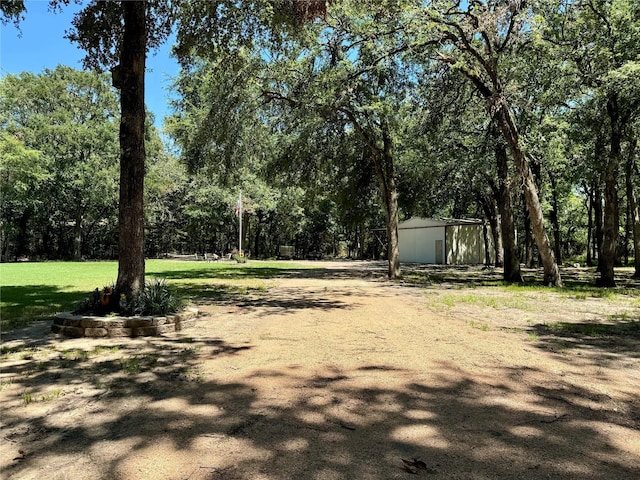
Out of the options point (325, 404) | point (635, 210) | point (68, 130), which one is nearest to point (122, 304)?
point (325, 404)

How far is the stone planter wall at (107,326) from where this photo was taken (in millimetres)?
6105

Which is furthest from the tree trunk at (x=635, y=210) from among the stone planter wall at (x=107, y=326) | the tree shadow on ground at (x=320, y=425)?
the stone planter wall at (x=107, y=326)

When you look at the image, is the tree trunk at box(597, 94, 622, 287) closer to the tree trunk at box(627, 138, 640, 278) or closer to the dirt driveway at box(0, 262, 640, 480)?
the tree trunk at box(627, 138, 640, 278)

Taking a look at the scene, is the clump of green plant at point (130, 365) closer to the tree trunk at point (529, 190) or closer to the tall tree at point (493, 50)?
the tall tree at point (493, 50)

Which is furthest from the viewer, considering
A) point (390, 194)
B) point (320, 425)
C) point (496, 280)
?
point (390, 194)

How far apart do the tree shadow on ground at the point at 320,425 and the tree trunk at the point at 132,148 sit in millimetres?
2826

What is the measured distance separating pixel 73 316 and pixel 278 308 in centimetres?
374

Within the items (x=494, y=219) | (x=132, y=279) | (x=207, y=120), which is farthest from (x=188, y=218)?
(x=132, y=279)

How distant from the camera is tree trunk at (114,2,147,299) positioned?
7062 millimetres

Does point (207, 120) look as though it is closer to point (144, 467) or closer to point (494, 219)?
point (144, 467)

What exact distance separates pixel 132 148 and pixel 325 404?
17.9 feet

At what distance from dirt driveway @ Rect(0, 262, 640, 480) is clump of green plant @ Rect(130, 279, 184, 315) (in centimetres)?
67

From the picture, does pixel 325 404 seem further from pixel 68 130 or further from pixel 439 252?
pixel 68 130

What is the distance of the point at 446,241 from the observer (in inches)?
1261
